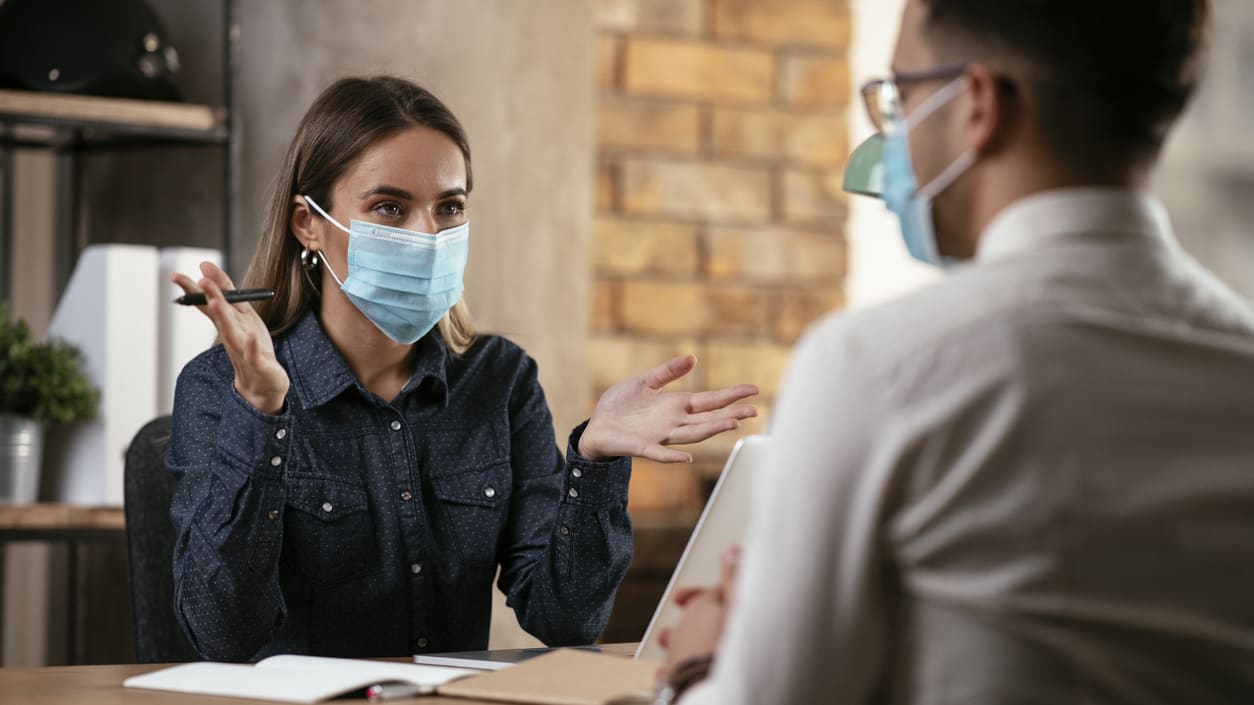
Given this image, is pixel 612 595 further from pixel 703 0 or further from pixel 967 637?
pixel 703 0

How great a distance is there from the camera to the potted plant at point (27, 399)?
231 centimetres

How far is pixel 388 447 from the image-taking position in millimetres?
1781

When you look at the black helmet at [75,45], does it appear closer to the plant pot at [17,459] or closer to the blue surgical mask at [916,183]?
the plant pot at [17,459]

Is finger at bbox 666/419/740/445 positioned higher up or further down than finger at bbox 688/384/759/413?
further down

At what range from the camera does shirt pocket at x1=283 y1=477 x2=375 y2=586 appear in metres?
1.70

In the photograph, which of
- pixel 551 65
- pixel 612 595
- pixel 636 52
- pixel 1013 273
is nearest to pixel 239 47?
pixel 551 65

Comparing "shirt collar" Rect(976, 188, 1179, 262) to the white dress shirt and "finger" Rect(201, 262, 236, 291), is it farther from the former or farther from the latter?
"finger" Rect(201, 262, 236, 291)

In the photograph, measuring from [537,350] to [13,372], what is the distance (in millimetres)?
906

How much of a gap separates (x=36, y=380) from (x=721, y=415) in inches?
53.4

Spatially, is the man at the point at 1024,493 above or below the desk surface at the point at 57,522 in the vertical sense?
above

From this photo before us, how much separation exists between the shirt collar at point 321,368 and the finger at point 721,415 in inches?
18.6

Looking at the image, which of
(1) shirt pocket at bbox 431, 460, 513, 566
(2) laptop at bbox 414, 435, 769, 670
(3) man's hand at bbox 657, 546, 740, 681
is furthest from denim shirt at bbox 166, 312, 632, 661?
(3) man's hand at bbox 657, 546, 740, 681

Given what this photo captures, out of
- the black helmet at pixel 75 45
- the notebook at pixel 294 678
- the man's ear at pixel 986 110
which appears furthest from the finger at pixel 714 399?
the black helmet at pixel 75 45

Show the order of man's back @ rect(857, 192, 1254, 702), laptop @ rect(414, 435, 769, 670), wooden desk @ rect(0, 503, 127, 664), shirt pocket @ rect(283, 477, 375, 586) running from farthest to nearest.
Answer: wooden desk @ rect(0, 503, 127, 664)
shirt pocket @ rect(283, 477, 375, 586)
laptop @ rect(414, 435, 769, 670)
man's back @ rect(857, 192, 1254, 702)
